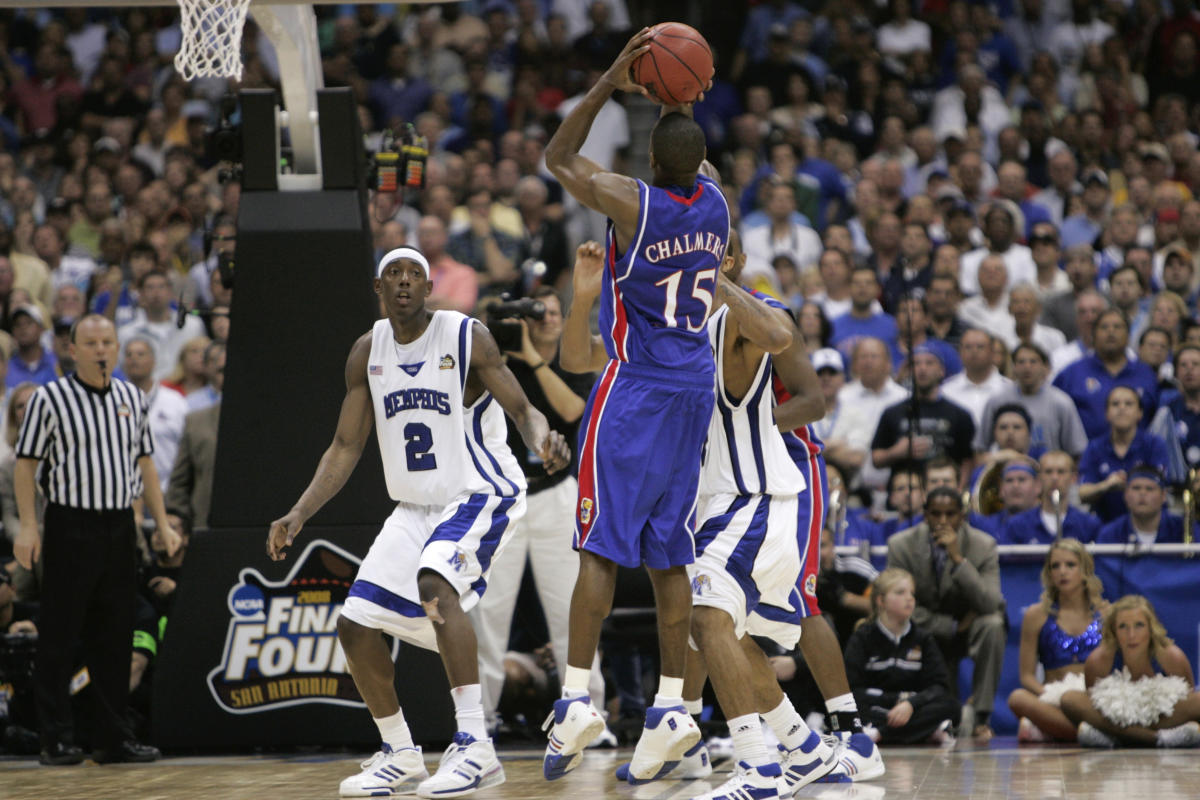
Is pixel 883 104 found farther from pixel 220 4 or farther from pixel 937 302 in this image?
pixel 220 4

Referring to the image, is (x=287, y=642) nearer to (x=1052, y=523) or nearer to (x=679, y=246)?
(x=679, y=246)

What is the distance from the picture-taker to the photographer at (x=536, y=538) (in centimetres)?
955

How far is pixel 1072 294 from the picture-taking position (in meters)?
13.5

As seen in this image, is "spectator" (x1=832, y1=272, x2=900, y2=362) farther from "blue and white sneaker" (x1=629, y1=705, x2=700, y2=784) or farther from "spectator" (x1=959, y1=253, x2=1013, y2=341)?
"blue and white sneaker" (x1=629, y1=705, x2=700, y2=784)

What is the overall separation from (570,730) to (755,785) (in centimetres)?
73

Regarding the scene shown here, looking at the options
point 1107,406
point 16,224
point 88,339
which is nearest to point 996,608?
point 1107,406

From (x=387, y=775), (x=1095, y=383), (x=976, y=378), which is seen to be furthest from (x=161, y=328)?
(x=387, y=775)

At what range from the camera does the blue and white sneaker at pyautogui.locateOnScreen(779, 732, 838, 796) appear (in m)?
6.98

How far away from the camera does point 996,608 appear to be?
995 centimetres

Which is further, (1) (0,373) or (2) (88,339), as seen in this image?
(1) (0,373)

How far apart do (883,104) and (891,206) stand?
7.57 feet

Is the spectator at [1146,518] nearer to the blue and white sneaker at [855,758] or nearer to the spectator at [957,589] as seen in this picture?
the spectator at [957,589]

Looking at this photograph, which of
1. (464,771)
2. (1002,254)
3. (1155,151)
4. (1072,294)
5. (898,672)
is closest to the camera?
Answer: (464,771)

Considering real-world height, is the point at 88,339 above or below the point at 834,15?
below
